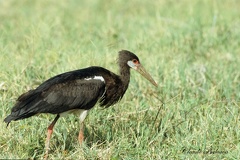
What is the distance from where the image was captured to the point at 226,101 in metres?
7.30

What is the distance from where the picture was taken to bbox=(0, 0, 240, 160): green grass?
19.7ft

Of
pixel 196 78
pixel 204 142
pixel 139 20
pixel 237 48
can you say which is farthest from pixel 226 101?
pixel 139 20

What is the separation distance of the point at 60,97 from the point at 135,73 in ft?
6.97

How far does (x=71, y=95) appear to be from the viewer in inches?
236

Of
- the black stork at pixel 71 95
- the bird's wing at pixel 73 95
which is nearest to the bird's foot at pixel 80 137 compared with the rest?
the black stork at pixel 71 95

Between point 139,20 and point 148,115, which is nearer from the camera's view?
point 148,115

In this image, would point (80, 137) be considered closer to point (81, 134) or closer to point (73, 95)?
point (81, 134)

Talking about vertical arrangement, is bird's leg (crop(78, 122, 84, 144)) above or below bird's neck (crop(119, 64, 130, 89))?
below

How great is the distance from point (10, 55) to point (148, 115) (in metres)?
2.14

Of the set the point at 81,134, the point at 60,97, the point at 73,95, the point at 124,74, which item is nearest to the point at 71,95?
the point at 73,95

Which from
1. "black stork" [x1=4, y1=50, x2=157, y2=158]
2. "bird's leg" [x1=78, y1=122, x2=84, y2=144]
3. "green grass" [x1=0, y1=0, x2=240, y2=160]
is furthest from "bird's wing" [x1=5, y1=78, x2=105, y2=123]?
"green grass" [x1=0, y1=0, x2=240, y2=160]

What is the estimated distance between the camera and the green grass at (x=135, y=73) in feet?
19.7

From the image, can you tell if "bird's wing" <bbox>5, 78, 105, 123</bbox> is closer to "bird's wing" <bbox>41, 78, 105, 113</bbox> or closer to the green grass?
"bird's wing" <bbox>41, 78, 105, 113</bbox>

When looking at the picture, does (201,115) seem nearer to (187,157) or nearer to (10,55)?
(187,157)
